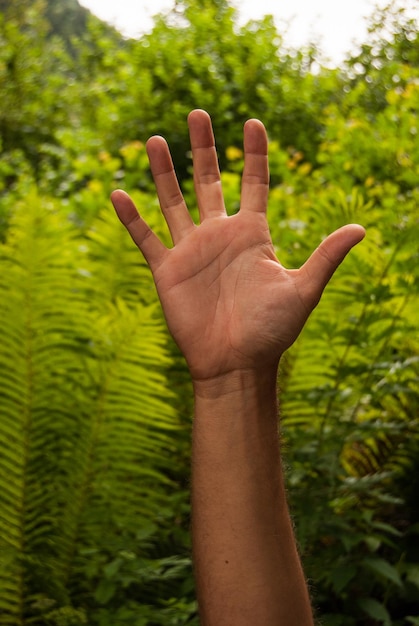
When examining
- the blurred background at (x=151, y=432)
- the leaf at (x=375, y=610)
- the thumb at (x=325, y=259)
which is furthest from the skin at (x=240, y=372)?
the leaf at (x=375, y=610)

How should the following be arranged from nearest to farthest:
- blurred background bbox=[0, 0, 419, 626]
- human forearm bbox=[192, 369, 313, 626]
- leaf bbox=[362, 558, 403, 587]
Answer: human forearm bbox=[192, 369, 313, 626] → leaf bbox=[362, 558, 403, 587] → blurred background bbox=[0, 0, 419, 626]

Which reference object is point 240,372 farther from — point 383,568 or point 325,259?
point 383,568

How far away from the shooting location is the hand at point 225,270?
1.43 m

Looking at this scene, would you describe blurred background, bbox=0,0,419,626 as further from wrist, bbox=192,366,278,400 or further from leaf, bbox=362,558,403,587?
wrist, bbox=192,366,278,400

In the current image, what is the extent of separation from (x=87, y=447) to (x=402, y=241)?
1027mm

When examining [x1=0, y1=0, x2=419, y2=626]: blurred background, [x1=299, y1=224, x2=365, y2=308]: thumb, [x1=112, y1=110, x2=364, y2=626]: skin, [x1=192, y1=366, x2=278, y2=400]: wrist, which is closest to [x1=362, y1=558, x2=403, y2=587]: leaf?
[x1=0, y1=0, x2=419, y2=626]: blurred background

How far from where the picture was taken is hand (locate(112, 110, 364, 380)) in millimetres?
1430

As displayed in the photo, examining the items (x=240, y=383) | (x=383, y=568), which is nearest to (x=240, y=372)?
(x=240, y=383)

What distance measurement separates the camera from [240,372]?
144cm

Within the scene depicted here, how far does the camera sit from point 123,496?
226 centimetres

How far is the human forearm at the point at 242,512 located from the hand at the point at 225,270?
0.20 feet

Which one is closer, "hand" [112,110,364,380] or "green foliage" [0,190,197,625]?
"hand" [112,110,364,380]

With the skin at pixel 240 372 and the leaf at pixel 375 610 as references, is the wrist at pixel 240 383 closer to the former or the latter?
the skin at pixel 240 372

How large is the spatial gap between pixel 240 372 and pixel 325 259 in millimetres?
247
